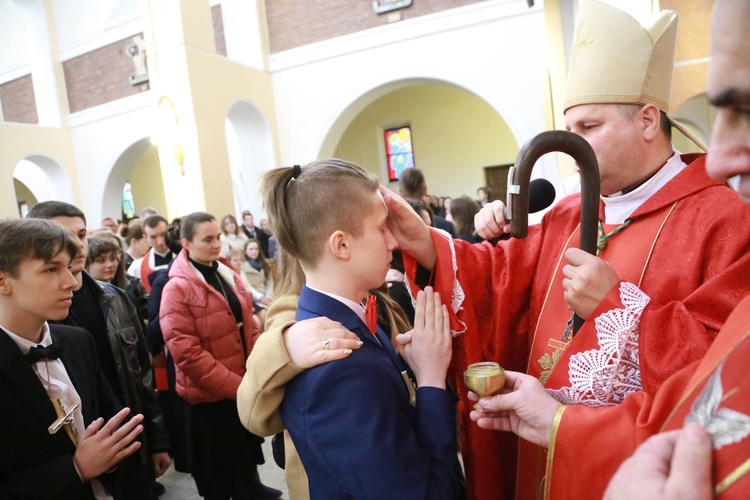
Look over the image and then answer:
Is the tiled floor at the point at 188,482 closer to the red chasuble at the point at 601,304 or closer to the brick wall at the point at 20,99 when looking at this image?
the red chasuble at the point at 601,304

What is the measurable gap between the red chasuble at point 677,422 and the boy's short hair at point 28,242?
177 centimetres

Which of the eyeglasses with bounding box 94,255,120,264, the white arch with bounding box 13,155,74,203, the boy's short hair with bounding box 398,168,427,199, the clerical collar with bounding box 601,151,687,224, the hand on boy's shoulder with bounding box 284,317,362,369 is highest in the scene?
the white arch with bounding box 13,155,74,203

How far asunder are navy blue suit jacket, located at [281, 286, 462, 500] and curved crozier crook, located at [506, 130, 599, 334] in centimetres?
48

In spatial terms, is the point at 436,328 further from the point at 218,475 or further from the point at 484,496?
the point at 218,475

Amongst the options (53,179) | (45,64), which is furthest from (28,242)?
(45,64)

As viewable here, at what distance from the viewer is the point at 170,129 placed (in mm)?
9891

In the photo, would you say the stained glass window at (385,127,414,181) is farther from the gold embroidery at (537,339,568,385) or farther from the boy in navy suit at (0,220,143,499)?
the gold embroidery at (537,339,568,385)

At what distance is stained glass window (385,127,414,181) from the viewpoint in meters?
15.5

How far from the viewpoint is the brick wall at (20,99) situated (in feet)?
48.6

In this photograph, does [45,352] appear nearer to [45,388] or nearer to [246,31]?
[45,388]

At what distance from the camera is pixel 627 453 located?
103 cm

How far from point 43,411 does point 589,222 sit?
174 cm

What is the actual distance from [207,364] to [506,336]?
1.92 metres

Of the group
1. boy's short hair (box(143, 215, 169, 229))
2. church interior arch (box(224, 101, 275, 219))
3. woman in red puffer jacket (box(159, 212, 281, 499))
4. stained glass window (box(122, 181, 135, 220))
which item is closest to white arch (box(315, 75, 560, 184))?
church interior arch (box(224, 101, 275, 219))
